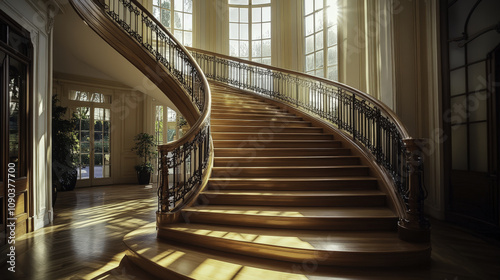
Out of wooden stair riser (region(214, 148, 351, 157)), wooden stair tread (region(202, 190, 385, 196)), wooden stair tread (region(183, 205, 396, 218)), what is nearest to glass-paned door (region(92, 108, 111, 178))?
wooden stair riser (region(214, 148, 351, 157))

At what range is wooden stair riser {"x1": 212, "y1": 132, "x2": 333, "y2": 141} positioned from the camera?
16.4ft

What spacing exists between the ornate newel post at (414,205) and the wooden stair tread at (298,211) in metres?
0.20

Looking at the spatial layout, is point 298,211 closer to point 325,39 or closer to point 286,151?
point 286,151

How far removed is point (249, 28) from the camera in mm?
9883

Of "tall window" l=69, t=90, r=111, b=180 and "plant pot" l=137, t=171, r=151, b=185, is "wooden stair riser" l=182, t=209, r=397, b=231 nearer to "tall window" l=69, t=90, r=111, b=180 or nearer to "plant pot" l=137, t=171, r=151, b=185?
"plant pot" l=137, t=171, r=151, b=185

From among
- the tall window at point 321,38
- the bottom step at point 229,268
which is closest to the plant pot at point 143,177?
the tall window at point 321,38

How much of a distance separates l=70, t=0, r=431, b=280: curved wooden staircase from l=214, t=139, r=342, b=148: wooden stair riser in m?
0.02

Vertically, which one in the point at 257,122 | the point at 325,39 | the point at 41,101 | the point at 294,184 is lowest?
the point at 294,184

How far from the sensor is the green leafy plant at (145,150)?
28.3 ft

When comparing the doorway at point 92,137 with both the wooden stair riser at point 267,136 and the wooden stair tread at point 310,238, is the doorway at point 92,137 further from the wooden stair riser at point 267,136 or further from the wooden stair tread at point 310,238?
the wooden stair tread at point 310,238

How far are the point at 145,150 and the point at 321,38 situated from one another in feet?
18.7

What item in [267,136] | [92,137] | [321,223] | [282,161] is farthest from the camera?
[92,137]

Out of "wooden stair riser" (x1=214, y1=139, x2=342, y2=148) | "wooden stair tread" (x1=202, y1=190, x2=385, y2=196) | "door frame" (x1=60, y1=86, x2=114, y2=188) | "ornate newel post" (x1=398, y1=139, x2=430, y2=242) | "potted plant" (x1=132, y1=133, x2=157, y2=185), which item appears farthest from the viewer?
"potted plant" (x1=132, y1=133, x2=157, y2=185)

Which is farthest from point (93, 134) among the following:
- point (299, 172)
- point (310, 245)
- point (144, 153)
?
point (310, 245)
